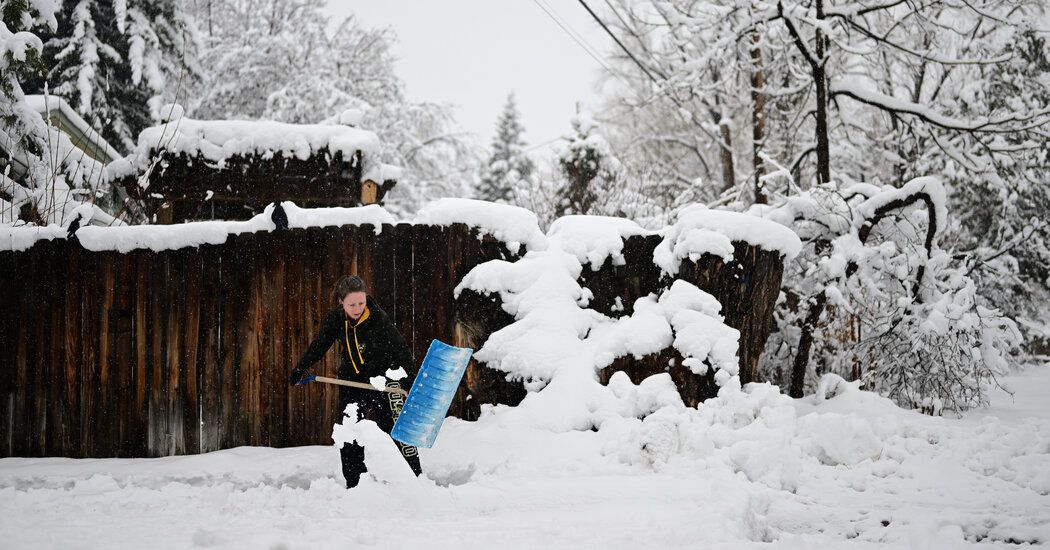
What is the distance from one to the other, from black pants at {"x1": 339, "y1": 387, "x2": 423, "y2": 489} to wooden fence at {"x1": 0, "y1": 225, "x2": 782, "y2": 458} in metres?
0.96

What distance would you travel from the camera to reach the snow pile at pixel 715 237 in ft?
16.7

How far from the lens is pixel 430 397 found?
158 inches

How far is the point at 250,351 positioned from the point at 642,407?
317cm

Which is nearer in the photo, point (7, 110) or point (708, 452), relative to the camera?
point (708, 452)

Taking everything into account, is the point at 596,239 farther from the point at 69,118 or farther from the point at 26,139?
the point at 69,118

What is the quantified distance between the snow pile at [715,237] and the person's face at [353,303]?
2496 mm

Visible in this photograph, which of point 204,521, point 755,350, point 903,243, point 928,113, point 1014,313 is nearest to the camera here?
point 204,521

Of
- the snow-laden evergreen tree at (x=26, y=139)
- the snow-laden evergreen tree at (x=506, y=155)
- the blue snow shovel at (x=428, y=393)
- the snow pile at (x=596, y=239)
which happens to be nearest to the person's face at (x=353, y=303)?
the blue snow shovel at (x=428, y=393)

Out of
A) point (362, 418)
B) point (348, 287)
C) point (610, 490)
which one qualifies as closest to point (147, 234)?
point (348, 287)

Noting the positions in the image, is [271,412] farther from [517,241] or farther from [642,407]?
[642,407]

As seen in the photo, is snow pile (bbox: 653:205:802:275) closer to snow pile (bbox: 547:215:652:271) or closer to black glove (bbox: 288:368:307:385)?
snow pile (bbox: 547:215:652:271)

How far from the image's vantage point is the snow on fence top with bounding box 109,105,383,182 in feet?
24.2

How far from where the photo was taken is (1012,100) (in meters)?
13.0

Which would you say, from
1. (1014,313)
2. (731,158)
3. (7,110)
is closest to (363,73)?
(731,158)
